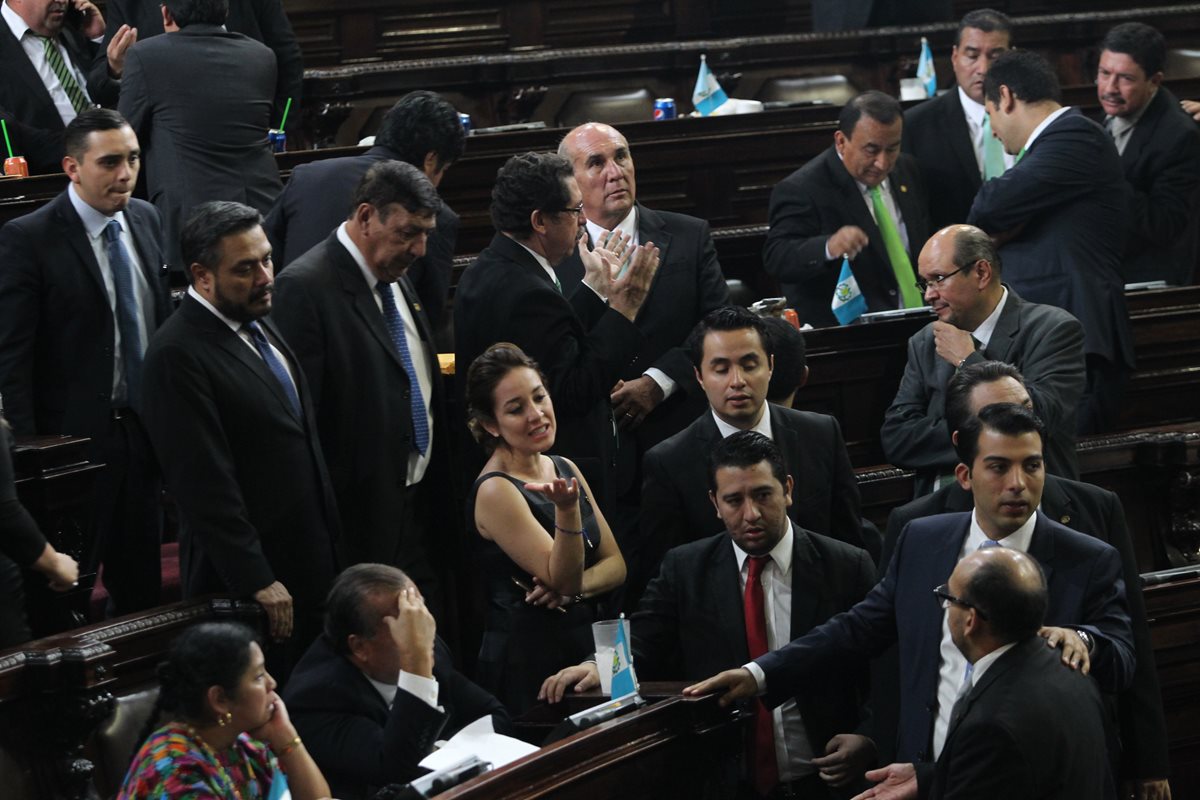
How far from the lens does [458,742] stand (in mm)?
2852

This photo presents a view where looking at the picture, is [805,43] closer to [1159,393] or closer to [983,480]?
[1159,393]

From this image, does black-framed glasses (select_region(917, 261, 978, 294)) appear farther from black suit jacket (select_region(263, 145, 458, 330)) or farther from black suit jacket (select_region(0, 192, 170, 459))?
black suit jacket (select_region(0, 192, 170, 459))

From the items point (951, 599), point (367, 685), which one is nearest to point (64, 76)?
point (367, 685)

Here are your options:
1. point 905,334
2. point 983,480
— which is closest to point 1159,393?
point 905,334

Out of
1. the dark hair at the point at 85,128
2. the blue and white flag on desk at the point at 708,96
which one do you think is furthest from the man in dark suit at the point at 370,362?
the blue and white flag on desk at the point at 708,96

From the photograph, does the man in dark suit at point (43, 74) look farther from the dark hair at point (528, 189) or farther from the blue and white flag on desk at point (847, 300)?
the blue and white flag on desk at point (847, 300)

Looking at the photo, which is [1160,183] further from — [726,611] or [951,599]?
[951,599]

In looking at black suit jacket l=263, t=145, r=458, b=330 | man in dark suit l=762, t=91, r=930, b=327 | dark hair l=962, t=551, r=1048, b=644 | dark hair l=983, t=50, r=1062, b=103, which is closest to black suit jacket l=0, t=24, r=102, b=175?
black suit jacket l=263, t=145, r=458, b=330

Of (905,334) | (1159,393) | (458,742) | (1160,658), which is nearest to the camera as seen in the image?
(458,742)

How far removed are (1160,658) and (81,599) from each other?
91.9 inches

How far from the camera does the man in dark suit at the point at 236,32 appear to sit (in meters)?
5.39

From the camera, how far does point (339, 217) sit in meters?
4.35

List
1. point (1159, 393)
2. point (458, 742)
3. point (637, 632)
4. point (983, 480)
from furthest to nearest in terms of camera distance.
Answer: point (1159, 393) → point (637, 632) → point (983, 480) → point (458, 742)

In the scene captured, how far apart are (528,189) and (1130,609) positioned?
155 cm
